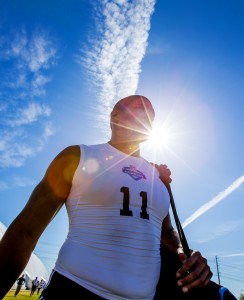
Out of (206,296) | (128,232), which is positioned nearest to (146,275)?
(128,232)

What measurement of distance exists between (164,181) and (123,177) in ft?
2.22

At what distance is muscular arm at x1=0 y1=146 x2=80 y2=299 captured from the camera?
1599 millimetres

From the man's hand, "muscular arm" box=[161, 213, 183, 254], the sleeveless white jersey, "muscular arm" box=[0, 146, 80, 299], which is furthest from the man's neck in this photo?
the man's hand

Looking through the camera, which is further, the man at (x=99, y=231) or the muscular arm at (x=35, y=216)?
the man at (x=99, y=231)

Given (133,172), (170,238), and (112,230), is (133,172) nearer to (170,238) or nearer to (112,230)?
(112,230)

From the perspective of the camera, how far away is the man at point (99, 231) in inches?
67.3

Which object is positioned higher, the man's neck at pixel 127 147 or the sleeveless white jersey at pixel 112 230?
the man's neck at pixel 127 147

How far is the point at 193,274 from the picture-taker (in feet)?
6.04

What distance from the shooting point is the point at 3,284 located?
153 cm

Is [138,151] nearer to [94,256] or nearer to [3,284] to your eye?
[94,256]

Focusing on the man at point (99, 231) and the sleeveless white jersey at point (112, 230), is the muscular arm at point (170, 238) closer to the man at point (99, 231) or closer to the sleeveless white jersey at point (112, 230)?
the man at point (99, 231)

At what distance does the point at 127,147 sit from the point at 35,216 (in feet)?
4.61

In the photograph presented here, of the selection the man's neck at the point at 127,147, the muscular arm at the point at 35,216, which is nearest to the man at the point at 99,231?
the muscular arm at the point at 35,216

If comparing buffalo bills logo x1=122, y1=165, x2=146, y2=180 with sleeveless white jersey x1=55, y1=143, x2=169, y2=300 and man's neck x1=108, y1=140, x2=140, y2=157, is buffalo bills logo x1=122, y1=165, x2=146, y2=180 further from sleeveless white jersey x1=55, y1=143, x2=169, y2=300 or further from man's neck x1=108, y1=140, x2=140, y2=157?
man's neck x1=108, y1=140, x2=140, y2=157
